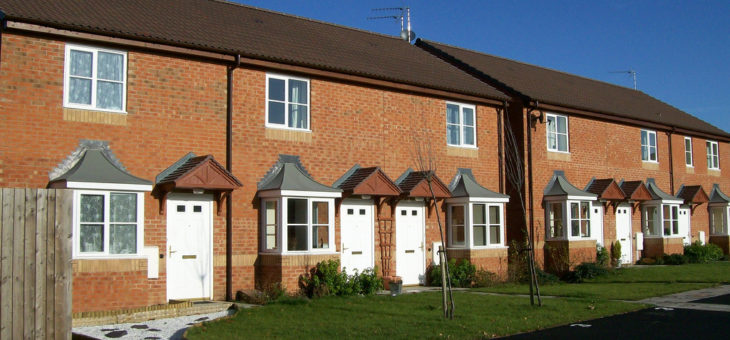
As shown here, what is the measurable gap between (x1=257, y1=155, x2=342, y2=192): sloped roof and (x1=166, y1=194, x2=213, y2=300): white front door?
155 centimetres

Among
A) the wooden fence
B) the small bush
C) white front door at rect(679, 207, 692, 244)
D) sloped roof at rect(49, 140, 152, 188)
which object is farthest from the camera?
white front door at rect(679, 207, 692, 244)

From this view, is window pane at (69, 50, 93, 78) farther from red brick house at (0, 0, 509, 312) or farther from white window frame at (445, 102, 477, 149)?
white window frame at (445, 102, 477, 149)

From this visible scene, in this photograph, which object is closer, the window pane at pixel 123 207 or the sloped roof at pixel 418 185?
the window pane at pixel 123 207

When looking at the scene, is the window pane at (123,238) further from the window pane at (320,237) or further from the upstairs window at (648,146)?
the upstairs window at (648,146)

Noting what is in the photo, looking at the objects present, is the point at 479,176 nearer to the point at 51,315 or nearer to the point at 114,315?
the point at 114,315

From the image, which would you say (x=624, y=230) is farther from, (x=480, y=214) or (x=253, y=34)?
(x=253, y=34)

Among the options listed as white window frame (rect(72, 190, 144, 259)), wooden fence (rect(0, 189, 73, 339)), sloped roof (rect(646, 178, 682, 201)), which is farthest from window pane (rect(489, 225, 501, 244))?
wooden fence (rect(0, 189, 73, 339))

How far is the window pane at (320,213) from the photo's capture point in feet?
55.9

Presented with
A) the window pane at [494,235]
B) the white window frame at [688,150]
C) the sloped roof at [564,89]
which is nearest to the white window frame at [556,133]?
the sloped roof at [564,89]

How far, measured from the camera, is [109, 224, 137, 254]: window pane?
13.9 meters

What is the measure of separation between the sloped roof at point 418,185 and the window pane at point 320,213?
2650mm

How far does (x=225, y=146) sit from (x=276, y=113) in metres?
1.75

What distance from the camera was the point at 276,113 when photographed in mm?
17297

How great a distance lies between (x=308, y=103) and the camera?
1781 cm
